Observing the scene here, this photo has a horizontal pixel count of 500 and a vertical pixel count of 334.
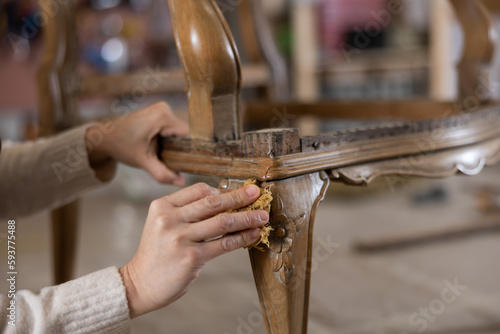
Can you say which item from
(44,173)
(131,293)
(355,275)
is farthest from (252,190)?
(355,275)

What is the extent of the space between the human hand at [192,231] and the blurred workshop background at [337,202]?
310 mm

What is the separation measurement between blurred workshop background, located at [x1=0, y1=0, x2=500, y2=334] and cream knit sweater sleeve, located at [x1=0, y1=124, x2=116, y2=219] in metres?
0.14

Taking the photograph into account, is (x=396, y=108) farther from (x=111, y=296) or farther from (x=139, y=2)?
(x=139, y=2)

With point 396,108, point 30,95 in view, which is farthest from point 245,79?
point 30,95

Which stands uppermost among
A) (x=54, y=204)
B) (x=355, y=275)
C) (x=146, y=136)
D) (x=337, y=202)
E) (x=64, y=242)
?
(x=146, y=136)

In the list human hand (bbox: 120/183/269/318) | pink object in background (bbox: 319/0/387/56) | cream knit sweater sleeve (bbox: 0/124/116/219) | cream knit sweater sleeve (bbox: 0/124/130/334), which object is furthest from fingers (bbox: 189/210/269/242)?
pink object in background (bbox: 319/0/387/56)

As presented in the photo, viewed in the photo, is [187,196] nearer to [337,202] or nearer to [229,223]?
[229,223]

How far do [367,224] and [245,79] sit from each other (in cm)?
76

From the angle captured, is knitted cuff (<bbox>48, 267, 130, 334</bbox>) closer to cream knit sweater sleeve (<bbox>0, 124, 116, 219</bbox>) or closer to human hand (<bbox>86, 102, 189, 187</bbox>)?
human hand (<bbox>86, 102, 189, 187</bbox>)

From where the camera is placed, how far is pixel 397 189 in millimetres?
2137

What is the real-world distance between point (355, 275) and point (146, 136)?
2.60ft

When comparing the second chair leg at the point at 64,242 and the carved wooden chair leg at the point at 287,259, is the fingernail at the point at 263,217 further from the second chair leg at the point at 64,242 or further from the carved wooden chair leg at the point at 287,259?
the second chair leg at the point at 64,242

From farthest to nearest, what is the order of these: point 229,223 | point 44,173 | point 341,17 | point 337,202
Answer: point 341,17 → point 337,202 → point 44,173 → point 229,223

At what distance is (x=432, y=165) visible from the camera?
0.55 m
